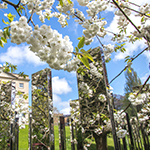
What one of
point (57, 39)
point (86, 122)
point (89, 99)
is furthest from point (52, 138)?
point (57, 39)

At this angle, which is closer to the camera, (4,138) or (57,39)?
(57,39)

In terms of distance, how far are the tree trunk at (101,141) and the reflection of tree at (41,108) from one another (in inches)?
51.0

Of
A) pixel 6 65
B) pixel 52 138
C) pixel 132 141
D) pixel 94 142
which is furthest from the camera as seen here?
pixel 52 138

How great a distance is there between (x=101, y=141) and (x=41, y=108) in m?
1.76

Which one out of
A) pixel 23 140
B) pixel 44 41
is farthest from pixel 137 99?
pixel 23 140

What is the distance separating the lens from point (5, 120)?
3521mm

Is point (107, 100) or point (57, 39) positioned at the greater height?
point (57, 39)

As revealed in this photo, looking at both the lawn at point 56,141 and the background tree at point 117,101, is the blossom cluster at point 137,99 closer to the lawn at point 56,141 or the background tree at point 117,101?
the background tree at point 117,101

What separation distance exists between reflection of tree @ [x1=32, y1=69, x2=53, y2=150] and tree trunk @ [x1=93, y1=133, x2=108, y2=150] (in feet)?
4.25

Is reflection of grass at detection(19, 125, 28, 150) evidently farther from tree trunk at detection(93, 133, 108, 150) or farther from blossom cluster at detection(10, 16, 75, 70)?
blossom cluster at detection(10, 16, 75, 70)

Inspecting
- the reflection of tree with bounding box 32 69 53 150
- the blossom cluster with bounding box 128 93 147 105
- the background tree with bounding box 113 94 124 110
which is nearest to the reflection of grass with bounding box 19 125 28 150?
the reflection of tree with bounding box 32 69 53 150

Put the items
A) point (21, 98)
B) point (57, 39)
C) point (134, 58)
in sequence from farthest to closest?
point (21, 98) → point (134, 58) → point (57, 39)

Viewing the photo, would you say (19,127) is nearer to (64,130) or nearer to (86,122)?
(64,130)

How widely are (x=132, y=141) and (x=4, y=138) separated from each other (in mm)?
3123
